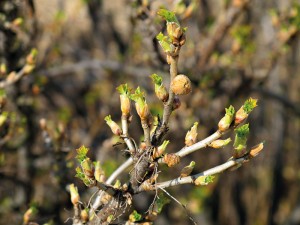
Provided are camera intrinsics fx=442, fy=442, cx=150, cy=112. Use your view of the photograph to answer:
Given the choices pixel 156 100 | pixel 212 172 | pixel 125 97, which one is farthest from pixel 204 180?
pixel 156 100

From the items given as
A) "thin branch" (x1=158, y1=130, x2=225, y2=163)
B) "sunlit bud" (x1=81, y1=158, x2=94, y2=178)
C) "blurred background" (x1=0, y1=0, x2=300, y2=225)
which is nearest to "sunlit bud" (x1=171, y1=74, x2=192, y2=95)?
"thin branch" (x1=158, y1=130, x2=225, y2=163)

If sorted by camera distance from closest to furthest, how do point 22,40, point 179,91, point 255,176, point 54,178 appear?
point 179,91, point 54,178, point 22,40, point 255,176

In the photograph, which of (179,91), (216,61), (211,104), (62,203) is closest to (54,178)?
(62,203)

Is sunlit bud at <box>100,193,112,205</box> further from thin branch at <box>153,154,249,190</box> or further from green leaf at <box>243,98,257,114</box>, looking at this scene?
green leaf at <box>243,98,257,114</box>

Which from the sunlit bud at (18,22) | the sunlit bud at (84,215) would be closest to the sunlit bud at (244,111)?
the sunlit bud at (84,215)

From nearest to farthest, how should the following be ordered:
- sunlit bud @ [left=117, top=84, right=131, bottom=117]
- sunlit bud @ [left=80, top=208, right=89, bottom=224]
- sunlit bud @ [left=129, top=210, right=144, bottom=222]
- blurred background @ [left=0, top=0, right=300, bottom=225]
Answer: sunlit bud @ [left=117, top=84, right=131, bottom=117] → sunlit bud @ [left=129, top=210, right=144, bottom=222] → sunlit bud @ [left=80, top=208, right=89, bottom=224] → blurred background @ [left=0, top=0, right=300, bottom=225]

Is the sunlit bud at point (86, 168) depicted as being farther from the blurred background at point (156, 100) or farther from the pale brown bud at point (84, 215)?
the blurred background at point (156, 100)

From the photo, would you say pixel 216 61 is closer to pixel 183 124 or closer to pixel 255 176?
pixel 183 124
